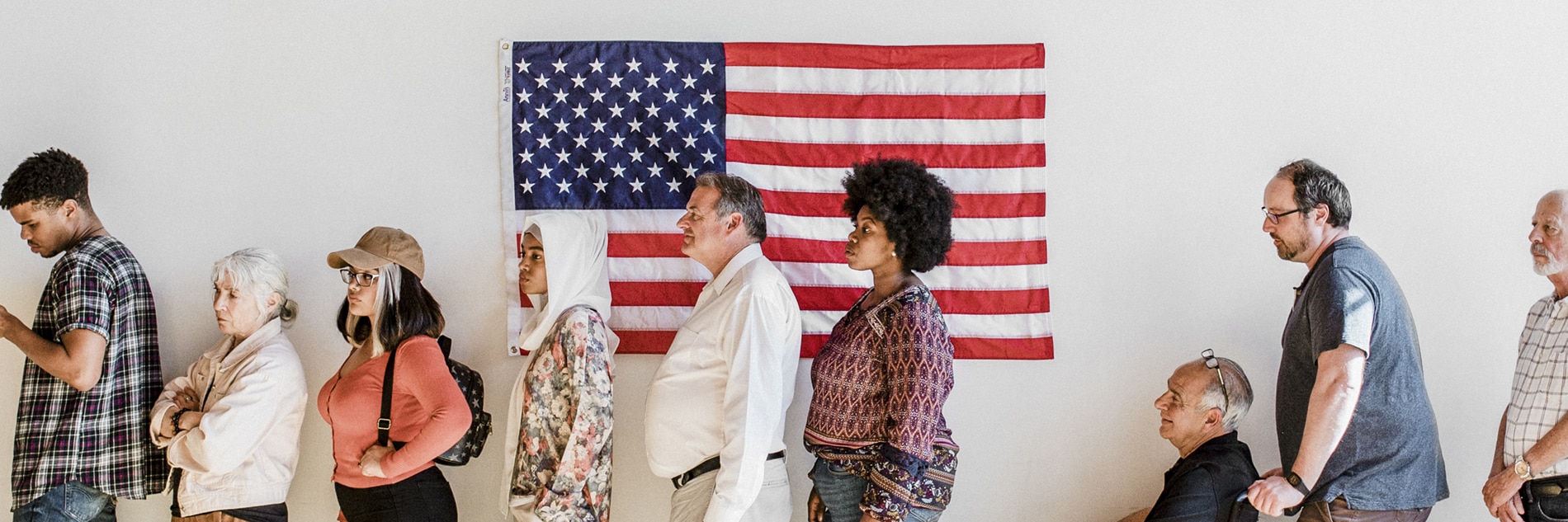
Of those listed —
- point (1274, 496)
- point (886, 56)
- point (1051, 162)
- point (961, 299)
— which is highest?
point (886, 56)

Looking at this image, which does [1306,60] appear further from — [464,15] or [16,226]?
[16,226]

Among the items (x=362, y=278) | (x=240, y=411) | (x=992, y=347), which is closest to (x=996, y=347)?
(x=992, y=347)

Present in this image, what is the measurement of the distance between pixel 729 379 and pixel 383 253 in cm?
120

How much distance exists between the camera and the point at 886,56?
371 cm

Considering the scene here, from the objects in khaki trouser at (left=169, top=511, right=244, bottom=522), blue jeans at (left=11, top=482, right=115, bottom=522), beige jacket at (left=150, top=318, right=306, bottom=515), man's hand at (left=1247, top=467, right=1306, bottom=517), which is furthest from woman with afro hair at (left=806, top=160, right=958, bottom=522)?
blue jeans at (left=11, top=482, right=115, bottom=522)

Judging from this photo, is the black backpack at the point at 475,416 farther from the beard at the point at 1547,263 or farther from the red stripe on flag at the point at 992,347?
the beard at the point at 1547,263

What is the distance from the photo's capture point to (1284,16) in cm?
367

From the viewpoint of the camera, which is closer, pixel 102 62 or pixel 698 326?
pixel 698 326

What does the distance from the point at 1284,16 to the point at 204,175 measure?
4007 millimetres

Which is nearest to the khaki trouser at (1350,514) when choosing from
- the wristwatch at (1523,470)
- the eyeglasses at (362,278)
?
the wristwatch at (1523,470)

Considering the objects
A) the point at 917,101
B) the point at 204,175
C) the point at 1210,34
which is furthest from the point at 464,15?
the point at 1210,34

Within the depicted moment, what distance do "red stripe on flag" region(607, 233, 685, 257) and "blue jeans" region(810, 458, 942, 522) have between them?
3.37ft

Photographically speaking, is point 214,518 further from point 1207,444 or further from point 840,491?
point 1207,444

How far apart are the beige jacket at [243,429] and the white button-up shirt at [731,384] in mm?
1328
